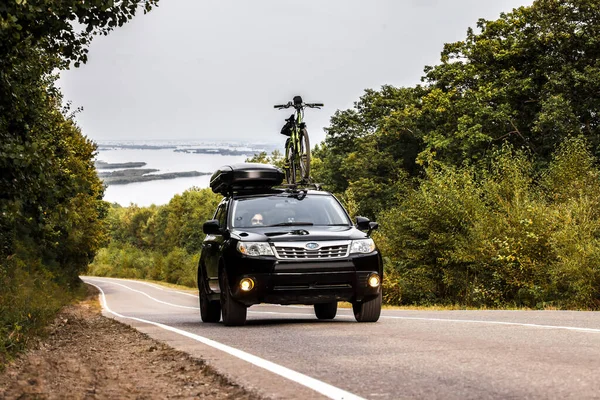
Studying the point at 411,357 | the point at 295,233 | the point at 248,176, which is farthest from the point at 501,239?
the point at 411,357

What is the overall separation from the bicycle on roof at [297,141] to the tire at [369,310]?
22.0 ft

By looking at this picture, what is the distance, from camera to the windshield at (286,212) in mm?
12445

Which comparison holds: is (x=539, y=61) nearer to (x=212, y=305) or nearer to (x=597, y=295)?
(x=597, y=295)

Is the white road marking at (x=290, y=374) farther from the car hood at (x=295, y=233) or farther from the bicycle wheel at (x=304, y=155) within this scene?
the bicycle wheel at (x=304, y=155)

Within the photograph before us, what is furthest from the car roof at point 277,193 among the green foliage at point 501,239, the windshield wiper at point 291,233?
the green foliage at point 501,239

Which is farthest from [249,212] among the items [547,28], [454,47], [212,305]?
[454,47]

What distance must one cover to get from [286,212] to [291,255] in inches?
56.2

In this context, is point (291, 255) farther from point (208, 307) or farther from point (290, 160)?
point (290, 160)

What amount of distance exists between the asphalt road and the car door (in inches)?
43.0

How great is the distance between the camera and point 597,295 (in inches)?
843

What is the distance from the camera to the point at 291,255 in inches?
444

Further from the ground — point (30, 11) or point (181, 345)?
point (30, 11)

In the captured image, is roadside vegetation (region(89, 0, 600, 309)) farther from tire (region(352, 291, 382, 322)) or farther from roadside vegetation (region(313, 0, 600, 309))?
tire (region(352, 291, 382, 322))

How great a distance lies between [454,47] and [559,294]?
28039 mm
